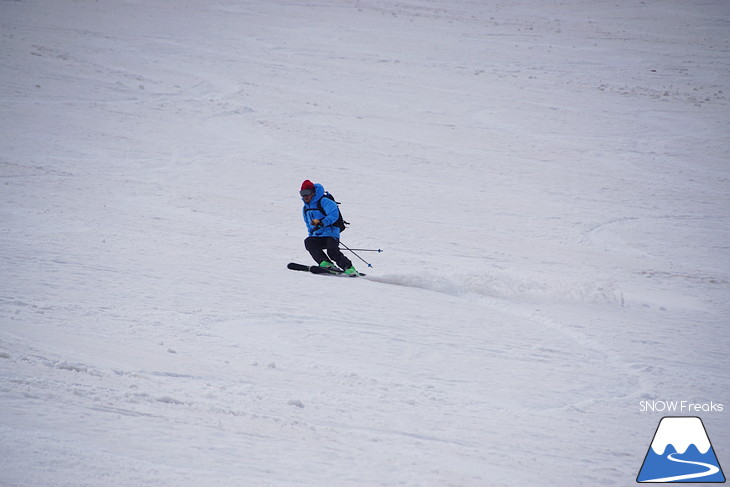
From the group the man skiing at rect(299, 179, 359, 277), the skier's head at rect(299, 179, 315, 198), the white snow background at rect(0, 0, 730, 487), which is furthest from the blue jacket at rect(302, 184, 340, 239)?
the white snow background at rect(0, 0, 730, 487)

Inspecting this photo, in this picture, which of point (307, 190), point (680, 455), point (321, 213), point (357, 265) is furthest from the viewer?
point (357, 265)

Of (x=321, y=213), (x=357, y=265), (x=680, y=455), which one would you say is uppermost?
(x=321, y=213)

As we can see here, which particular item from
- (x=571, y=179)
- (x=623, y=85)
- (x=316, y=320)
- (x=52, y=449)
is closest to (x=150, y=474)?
(x=52, y=449)

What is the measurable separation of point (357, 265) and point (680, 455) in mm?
5536

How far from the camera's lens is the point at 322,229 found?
8.45 m

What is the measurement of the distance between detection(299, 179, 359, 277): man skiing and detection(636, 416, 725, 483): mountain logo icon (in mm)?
4429

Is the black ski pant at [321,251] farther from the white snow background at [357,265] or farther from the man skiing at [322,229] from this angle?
the white snow background at [357,265]

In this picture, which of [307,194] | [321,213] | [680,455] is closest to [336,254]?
[321,213]

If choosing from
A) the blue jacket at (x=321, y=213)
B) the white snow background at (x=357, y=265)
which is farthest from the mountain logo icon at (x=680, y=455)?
the blue jacket at (x=321, y=213)

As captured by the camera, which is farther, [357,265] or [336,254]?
[357,265]

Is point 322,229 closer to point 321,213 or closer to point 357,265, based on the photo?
point 321,213

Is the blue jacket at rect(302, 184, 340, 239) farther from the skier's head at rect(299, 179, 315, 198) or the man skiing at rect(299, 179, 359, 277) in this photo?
the skier's head at rect(299, 179, 315, 198)

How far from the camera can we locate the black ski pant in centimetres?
845

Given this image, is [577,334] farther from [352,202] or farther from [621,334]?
[352,202]
